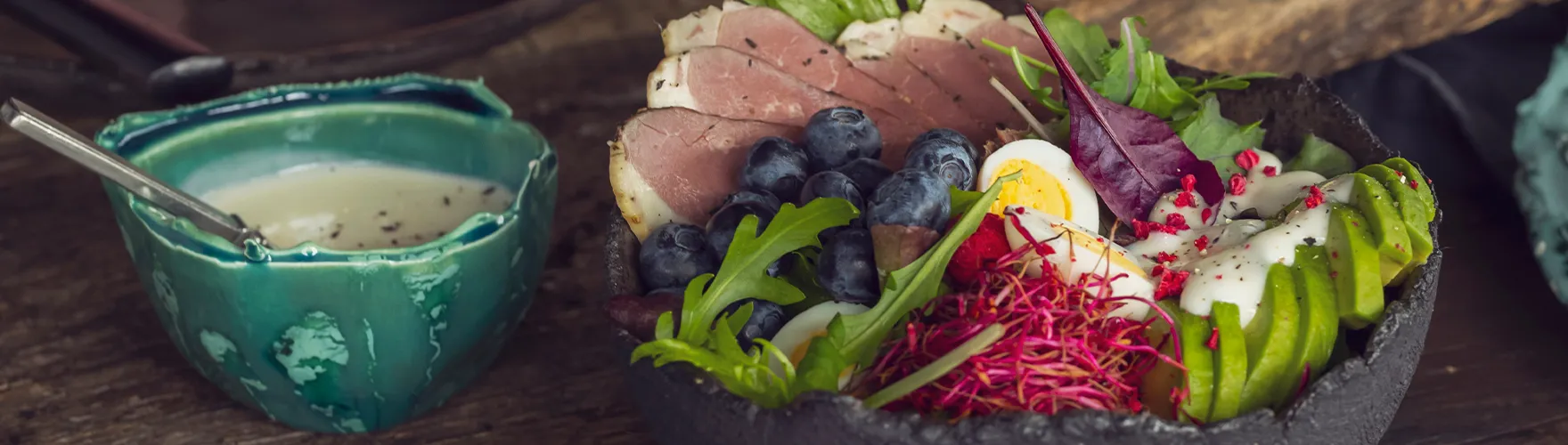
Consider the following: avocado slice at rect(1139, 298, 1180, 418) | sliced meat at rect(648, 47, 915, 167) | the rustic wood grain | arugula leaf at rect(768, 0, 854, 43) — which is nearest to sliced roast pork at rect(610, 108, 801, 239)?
sliced meat at rect(648, 47, 915, 167)

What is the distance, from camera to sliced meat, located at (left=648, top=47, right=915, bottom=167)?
94cm

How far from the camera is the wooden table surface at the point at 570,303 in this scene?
3.23ft

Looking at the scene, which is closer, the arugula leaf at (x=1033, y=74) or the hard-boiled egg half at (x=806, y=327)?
the hard-boiled egg half at (x=806, y=327)

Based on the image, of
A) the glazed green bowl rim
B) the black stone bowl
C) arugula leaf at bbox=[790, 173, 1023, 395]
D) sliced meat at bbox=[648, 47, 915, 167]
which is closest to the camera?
the black stone bowl

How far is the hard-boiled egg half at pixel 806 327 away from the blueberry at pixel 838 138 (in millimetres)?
136

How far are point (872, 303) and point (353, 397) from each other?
431 millimetres

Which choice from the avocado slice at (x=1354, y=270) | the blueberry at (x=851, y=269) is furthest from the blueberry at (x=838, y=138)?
the avocado slice at (x=1354, y=270)

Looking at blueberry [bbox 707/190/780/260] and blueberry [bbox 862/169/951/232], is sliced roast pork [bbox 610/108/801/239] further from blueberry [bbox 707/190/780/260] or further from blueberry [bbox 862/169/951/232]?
blueberry [bbox 862/169/951/232]

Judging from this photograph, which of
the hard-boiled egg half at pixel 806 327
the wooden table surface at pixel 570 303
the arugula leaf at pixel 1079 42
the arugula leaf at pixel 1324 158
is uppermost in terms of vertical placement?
the arugula leaf at pixel 1079 42

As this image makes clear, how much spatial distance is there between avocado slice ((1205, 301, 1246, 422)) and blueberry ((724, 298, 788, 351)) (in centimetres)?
27

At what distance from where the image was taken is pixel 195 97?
1224 millimetres

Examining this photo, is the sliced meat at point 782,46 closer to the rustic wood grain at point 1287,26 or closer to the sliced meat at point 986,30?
the sliced meat at point 986,30

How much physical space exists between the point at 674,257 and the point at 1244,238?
383 mm


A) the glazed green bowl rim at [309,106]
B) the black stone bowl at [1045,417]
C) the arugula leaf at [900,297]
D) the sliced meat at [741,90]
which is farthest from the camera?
the sliced meat at [741,90]
